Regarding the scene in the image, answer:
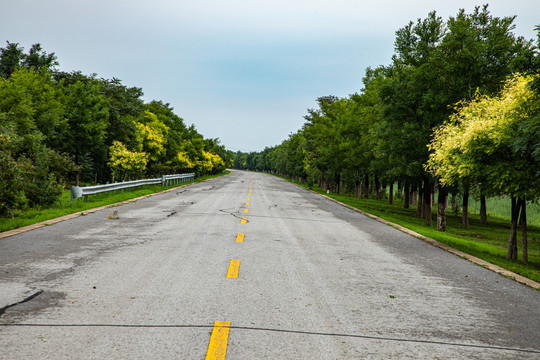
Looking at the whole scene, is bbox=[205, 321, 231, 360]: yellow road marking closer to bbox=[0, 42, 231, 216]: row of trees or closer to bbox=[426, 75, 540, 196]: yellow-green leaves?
bbox=[426, 75, 540, 196]: yellow-green leaves

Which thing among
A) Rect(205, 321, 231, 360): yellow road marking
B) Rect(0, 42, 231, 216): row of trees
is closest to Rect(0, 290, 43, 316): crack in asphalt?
Rect(205, 321, 231, 360): yellow road marking

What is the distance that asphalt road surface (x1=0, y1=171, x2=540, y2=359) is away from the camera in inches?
143

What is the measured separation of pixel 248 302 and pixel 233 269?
1.66 metres

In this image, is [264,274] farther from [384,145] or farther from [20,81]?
[20,81]

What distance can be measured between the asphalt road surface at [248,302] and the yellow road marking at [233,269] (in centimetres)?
2

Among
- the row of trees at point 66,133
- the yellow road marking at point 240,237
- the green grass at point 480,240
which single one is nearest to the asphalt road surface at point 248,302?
the yellow road marking at point 240,237

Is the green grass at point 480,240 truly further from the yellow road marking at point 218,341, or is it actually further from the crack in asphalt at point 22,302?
the crack in asphalt at point 22,302

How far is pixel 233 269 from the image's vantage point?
255 inches

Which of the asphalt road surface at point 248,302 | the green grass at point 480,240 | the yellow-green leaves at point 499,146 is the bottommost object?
the green grass at point 480,240

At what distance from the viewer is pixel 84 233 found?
966 cm

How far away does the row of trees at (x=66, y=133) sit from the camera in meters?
14.5

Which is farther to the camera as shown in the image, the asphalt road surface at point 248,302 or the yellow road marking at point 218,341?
→ the asphalt road surface at point 248,302

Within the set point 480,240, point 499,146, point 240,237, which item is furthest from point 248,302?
point 480,240

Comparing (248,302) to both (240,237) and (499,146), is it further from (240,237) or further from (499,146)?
(499,146)
